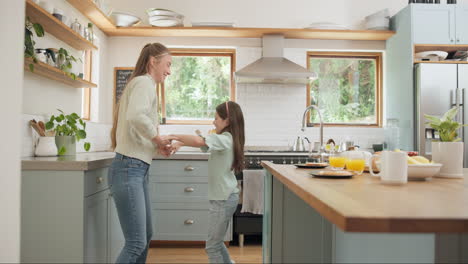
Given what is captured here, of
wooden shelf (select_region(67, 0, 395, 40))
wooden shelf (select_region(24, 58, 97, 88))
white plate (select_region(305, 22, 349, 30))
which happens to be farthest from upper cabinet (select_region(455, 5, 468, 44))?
wooden shelf (select_region(24, 58, 97, 88))

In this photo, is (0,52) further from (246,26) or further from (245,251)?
(246,26)

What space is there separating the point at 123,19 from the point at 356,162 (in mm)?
3153

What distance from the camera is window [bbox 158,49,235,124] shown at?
14.5ft

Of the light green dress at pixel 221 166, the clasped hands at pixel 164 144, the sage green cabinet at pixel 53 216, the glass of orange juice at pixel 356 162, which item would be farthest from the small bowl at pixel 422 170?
the sage green cabinet at pixel 53 216

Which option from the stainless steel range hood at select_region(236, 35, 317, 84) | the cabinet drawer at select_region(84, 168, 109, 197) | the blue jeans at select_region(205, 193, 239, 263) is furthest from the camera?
the stainless steel range hood at select_region(236, 35, 317, 84)

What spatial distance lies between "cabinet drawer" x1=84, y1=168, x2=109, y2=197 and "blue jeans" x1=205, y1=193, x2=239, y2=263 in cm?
68

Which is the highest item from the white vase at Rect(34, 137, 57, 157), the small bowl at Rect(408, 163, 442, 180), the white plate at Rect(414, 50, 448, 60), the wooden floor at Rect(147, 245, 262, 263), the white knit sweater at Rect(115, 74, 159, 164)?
the white plate at Rect(414, 50, 448, 60)

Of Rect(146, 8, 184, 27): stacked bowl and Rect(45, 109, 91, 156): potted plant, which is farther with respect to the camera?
Rect(146, 8, 184, 27): stacked bowl

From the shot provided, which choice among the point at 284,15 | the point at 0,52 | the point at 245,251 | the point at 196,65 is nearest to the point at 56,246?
the point at 0,52

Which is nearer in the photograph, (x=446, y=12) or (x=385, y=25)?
(x=446, y=12)

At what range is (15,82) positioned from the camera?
5.45ft

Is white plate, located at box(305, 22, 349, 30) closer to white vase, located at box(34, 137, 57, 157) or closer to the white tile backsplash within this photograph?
the white tile backsplash

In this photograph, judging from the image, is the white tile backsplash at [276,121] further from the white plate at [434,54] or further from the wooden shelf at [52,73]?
the wooden shelf at [52,73]

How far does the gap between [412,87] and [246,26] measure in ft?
6.10
